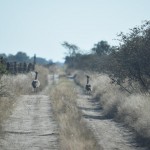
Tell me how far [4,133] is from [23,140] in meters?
1.15

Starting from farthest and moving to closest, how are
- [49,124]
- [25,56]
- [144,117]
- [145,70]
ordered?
[25,56]
[145,70]
[49,124]
[144,117]

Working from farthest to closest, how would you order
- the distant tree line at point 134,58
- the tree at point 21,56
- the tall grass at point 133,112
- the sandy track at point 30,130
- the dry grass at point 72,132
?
1. the tree at point 21,56
2. the distant tree line at point 134,58
3. the tall grass at point 133,112
4. the sandy track at point 30,130
5. the dry grass at point 72,132

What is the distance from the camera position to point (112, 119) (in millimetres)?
19797

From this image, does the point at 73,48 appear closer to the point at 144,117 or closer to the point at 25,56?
the point at 25,56

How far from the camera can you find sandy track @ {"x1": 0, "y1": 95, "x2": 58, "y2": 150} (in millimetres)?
12867

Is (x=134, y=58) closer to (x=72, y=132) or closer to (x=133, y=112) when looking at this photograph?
(x=133, y=112)

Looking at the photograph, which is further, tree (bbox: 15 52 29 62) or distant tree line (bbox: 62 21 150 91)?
tree (bbox: 15 52 29 62)

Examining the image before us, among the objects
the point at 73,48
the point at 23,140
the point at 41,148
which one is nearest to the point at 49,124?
the point at 23,140

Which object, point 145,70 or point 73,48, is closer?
point 145,70

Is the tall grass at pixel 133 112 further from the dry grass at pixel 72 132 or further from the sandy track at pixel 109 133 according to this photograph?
the dry grass at pixel 72 132

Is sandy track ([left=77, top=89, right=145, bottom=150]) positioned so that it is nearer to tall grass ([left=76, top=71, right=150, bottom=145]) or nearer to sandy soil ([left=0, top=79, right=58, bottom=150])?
tall grass ([left=76, top=71, right=150, bottom=145])

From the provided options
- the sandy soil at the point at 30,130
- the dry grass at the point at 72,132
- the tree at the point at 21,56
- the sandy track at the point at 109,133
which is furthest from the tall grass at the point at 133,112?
the tree at the point at 21,56

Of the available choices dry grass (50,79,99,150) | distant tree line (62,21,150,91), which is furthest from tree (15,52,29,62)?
dry grass (50,79,99,150)

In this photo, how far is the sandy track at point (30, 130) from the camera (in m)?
12.9
